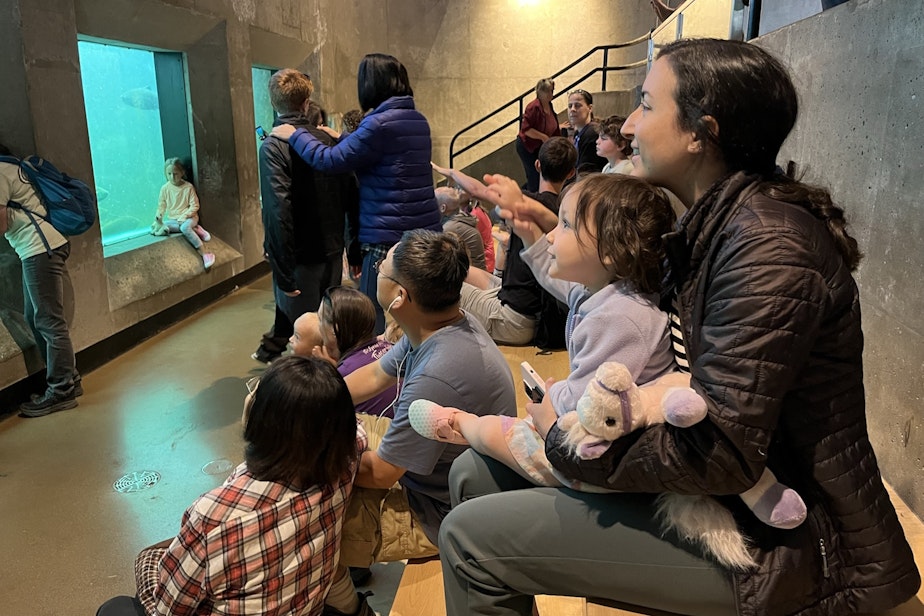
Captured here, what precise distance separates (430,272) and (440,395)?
1.21 feet

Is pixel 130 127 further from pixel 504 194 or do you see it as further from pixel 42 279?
pixel 504 194

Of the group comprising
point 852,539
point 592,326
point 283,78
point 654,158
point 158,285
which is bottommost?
point 158,285

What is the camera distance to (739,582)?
1221 mm

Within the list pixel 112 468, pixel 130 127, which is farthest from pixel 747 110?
pixel 130 127

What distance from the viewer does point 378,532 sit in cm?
193

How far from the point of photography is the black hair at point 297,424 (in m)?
1.63

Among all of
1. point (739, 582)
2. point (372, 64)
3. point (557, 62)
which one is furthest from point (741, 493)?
point (557, 62)

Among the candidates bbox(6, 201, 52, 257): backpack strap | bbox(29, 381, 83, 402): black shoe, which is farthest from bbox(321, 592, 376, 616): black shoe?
bbox(6, 201, 52, 257): backpack strap

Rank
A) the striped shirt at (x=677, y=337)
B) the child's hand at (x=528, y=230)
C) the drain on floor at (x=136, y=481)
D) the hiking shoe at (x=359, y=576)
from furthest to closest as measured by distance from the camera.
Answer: the drain on floor at (x=136, y=481), the hiking shoe at (x=359, y=576), the child's hand at (x=528, y=230), the striped shirt at (x=677, y=337)

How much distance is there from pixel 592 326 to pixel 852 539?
0.59 metres

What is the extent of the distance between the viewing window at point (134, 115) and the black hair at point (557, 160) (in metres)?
3.72

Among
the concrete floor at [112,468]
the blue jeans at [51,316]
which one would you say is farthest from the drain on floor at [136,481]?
the blue jeans at [51,316]

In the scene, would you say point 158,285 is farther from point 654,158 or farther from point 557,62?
point 557,62

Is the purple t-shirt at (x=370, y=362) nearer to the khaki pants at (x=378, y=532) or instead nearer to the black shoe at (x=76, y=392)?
the khaki pants at (x=378, y=532)
